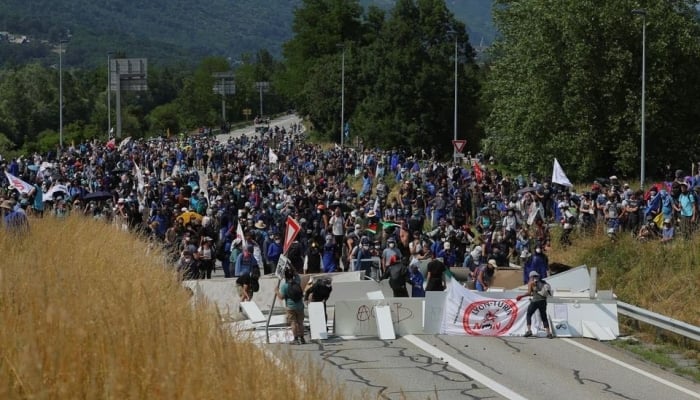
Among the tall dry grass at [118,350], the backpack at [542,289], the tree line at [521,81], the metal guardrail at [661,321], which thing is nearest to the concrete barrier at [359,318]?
the backpack at [542,289]

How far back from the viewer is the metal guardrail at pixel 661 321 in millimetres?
19875

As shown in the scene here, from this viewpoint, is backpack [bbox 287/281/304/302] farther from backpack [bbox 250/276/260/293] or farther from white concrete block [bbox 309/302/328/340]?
backpack [bbox 250/276/260/293]

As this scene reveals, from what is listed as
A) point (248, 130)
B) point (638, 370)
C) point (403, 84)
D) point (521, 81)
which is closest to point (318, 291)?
point (638, 370)

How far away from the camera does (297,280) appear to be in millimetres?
20625

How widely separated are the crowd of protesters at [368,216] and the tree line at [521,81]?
28.8 ft

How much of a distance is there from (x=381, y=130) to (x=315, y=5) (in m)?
33.3

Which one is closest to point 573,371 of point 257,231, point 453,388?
point 453,388

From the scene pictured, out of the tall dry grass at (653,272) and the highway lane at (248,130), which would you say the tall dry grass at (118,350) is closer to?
the tall dry grass at (653,272)

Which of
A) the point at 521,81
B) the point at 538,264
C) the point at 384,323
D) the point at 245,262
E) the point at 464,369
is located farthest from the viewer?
the point at 521,81

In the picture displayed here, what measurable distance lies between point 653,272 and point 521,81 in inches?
1263

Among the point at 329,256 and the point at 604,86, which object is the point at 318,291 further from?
the point at 604,86

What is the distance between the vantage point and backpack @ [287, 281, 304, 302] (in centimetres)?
2030

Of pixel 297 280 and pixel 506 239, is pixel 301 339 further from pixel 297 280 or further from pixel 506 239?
pixel 506 239

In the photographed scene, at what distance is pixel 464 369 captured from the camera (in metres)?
18.5
